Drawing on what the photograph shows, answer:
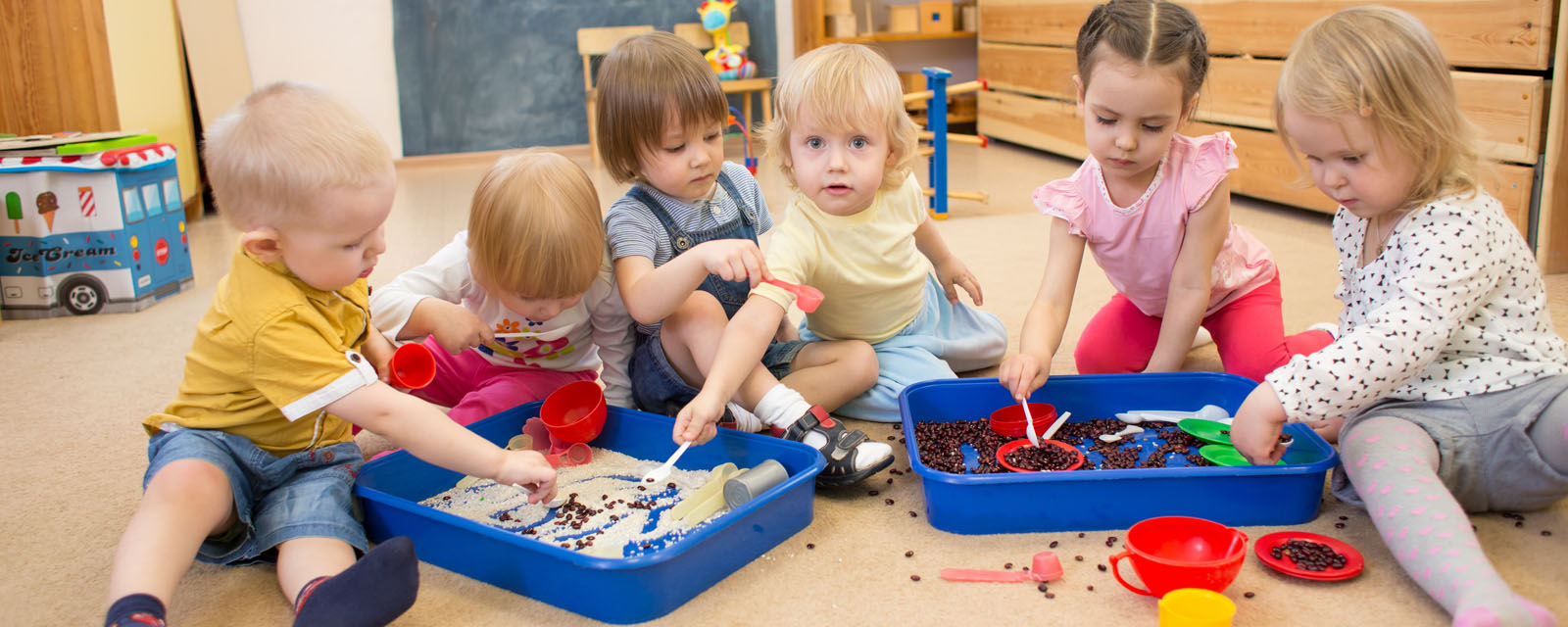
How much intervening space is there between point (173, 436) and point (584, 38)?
3.31 meters

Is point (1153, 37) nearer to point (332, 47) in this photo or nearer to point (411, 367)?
point (411, 367)

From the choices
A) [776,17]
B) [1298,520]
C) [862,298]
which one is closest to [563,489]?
[862,298]

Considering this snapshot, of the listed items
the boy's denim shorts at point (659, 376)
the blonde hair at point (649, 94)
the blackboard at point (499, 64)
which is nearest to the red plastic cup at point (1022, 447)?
the boy's denim shorts at point (659, 376)

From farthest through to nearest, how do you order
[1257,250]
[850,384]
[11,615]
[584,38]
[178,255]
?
[584,38] → [178,255] → [1257,250] → [850,384] → [11,615]

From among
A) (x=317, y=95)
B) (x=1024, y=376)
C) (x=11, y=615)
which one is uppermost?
(x=317, y=95)

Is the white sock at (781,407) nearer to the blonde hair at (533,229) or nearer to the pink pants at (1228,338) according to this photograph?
the blonde hair at (533,229)

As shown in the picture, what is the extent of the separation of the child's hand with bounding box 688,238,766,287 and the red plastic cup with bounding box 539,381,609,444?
24 cm

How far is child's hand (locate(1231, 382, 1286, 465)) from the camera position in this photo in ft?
3.46

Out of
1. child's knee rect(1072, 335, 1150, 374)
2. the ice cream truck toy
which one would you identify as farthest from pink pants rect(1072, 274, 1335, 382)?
the ice cream truck toy

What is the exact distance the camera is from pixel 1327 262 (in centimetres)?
217

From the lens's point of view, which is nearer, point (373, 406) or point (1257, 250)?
point (373, 406)

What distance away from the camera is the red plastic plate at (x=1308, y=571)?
0.97 metres

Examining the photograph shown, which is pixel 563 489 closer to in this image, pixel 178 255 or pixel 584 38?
pixel 178 255

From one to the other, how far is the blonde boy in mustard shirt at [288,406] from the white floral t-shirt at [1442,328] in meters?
0.76
